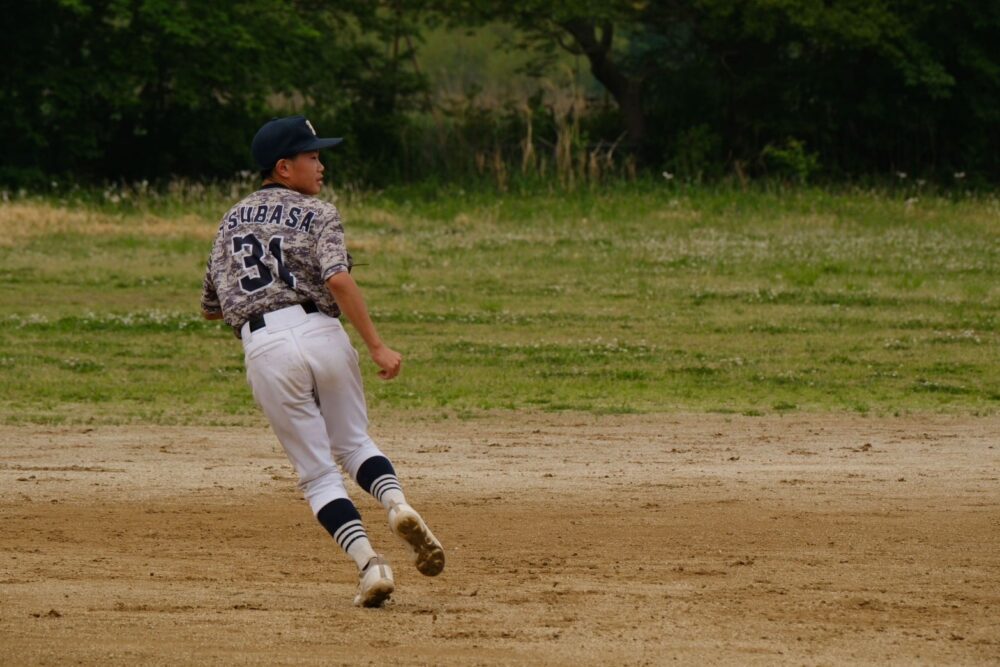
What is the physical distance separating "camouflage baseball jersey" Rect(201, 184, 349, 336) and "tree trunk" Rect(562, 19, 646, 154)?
3099 cm

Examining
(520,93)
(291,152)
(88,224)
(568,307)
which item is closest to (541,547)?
(291,152)

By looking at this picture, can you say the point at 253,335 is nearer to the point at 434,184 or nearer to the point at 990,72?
the point at 434,184

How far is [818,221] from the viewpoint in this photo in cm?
2633

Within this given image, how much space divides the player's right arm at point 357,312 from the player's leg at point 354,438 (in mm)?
165

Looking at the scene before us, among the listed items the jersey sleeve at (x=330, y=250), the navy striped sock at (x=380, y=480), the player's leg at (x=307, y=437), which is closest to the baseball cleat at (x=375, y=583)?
the player's leg at (x=307, y=437)

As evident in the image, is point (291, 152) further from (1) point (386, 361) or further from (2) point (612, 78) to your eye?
(2) point (612, 78)

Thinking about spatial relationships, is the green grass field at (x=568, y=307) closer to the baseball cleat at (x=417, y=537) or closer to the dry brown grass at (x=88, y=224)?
the dry brown grass at (x=88, y=224)

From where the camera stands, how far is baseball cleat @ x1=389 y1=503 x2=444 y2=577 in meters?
6.08

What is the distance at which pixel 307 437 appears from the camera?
6176 millimetres

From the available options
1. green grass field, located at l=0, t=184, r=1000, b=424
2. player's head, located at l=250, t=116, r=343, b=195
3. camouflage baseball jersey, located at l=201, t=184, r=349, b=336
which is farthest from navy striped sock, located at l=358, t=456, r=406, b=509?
green grass field, located at l=0, t=184, r=1000, b=424

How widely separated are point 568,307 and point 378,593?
38.5 ft

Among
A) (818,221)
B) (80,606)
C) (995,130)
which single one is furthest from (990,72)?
(80,606)

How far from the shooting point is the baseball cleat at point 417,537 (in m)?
6.08

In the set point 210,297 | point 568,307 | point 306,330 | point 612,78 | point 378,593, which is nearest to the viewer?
point 306,330
